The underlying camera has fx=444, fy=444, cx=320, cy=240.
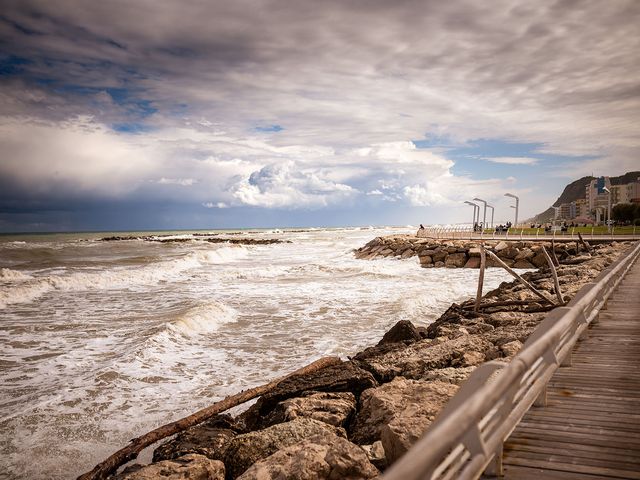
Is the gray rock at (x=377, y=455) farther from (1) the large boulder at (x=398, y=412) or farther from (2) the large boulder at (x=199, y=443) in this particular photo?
(2) the large boulder at (x=199, y=443)

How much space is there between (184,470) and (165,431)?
1.89 meters

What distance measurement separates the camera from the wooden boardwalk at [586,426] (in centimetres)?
312

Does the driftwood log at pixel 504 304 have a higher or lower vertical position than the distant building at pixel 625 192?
lower

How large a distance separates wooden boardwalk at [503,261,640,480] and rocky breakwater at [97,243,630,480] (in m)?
0.75

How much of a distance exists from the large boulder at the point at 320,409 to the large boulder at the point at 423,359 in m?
1.12

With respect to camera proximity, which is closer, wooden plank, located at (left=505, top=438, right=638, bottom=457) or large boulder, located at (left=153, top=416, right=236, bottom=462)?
wooden plank, located at (left=505, top=438, right=638, bottom=457)

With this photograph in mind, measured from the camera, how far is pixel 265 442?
482 cm

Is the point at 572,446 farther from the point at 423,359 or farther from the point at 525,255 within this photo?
the point at 525,255

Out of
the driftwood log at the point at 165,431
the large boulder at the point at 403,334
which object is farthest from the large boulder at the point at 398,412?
the large boulder at the point at 403,334

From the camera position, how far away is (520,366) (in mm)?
2789

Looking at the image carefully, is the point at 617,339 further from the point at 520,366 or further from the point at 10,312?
the point at 10,312

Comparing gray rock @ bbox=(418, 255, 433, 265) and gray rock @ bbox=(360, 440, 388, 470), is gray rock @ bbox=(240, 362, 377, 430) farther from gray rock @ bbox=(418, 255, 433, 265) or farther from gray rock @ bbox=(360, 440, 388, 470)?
gray rock @ bbox=(418, 255, 433, 265)

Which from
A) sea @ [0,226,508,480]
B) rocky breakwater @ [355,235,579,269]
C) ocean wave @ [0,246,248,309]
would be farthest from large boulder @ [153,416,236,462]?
rocky breakwater @ [355,235,579,269]

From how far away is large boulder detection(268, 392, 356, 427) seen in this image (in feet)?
18.2
